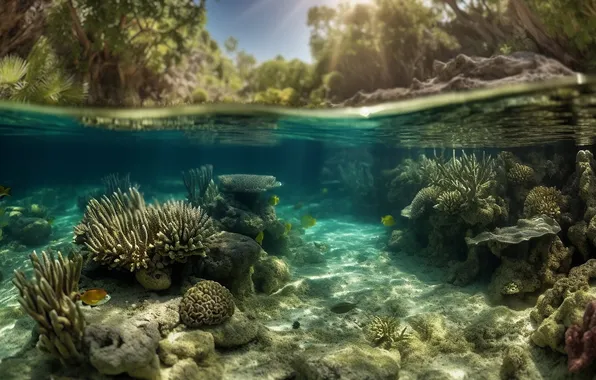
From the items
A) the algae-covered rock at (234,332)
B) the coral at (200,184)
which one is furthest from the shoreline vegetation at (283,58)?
the algae-covered rock at (234,332)

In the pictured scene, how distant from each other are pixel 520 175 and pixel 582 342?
6779 mm

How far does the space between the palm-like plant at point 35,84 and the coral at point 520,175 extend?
15.5 meters

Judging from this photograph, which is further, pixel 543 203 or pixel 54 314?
pixel 543 203

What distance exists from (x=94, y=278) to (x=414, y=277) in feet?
27.5

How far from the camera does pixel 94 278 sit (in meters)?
7.86

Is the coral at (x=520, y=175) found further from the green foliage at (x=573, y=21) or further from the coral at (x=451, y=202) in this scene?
the green foliage at (x=573, y=21)

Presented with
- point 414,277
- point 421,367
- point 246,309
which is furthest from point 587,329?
point 246,309

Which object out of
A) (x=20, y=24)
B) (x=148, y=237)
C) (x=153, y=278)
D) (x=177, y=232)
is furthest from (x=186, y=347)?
(x=20, y=24)

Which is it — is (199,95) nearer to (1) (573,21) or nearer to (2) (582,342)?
(1) (573,21)

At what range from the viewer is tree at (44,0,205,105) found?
16297mm

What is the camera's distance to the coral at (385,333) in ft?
24.3

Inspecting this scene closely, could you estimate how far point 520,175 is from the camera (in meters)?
11.3

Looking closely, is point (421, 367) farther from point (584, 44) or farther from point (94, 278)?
point (584, 44)

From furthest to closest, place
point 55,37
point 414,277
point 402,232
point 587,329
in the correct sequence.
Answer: point 55,37, point 402,232, point 414,277, point 587,329
